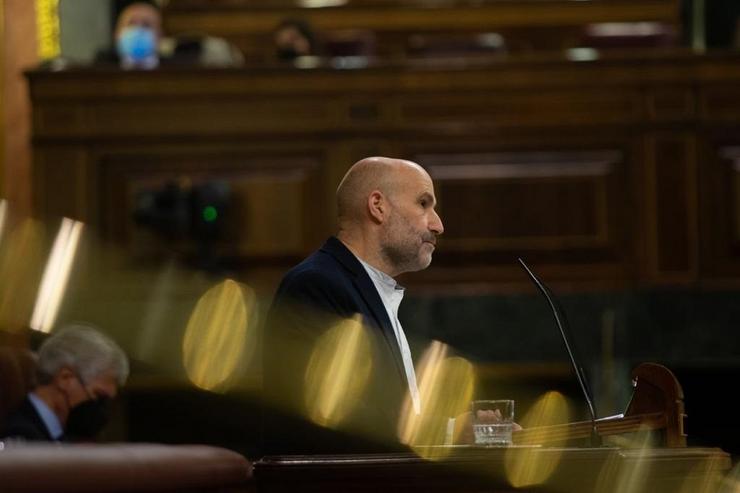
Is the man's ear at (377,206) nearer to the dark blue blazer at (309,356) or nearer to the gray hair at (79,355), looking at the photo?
the dark blue blazer at (309,356)

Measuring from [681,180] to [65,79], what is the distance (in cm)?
258

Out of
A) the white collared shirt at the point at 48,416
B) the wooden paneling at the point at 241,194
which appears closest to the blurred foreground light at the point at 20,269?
the wooden paneling at the point at 241,194

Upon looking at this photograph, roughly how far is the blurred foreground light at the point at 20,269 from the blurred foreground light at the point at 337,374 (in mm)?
3466

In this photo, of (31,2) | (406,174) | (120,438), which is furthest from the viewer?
(31,2)

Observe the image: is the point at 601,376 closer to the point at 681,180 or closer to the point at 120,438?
the point at 681,180

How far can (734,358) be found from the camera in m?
5.33

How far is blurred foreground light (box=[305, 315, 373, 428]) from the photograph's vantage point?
2332 millimetres

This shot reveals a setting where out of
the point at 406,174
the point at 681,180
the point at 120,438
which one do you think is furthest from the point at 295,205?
the point at 406,174

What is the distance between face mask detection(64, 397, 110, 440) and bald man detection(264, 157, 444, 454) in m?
1.67

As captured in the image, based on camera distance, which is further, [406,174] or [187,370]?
[187,370]

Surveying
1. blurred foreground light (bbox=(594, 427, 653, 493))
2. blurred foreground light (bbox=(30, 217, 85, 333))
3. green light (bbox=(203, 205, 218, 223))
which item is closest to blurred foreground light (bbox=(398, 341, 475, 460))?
blurred foreground light (bbox=(594, 427, 653, 493))

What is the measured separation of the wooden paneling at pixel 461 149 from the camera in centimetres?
570

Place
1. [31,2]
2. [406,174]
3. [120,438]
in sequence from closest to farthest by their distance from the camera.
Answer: [406,174], [120,438], [31,2]

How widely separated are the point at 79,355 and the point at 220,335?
1243 mm
